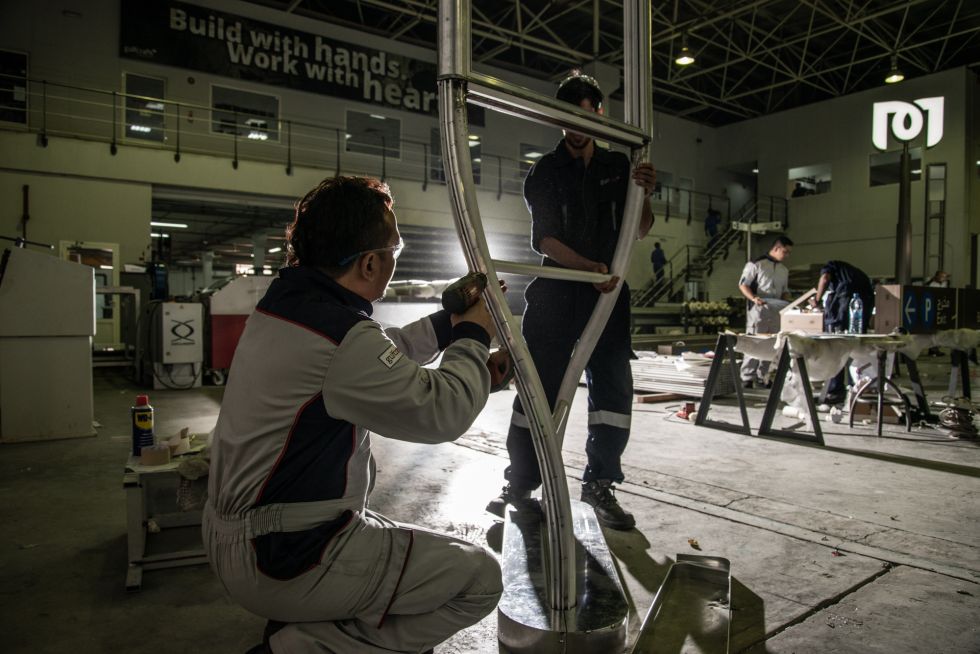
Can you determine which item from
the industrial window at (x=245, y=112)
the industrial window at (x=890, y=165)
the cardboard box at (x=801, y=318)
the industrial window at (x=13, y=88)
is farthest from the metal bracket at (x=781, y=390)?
the industrial window at (x=890, y=165)

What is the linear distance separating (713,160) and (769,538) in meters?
21.2

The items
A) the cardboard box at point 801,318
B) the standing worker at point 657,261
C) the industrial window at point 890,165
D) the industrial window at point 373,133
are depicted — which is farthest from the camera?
Result: the standing worker at point 657,261

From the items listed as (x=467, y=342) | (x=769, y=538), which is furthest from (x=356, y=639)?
(x=769, y=538)

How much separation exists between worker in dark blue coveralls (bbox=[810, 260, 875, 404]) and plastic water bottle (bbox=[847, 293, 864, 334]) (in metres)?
0.03

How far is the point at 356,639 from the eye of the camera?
1.14m

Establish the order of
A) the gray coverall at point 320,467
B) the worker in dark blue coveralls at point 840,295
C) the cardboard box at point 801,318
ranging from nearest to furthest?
the gray coverall at point 320,467 → the worker in dark blue coveralls at point 840,295 → the cardboard box at point 801,318

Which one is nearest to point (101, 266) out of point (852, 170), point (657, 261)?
point (657, 261)

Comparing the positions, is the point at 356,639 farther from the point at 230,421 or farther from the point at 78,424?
the point at 78,424

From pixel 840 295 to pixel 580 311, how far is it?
486cm

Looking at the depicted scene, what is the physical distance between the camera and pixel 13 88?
35.2 ft

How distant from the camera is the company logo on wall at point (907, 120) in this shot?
288 inches

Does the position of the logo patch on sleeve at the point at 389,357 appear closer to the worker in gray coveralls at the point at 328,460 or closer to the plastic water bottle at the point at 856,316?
the worker in gray coveralls at the point at 328,460

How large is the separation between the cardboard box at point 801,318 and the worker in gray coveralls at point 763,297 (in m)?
0.16

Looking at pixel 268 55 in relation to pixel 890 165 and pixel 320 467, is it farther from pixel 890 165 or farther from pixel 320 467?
pixel 890 165
